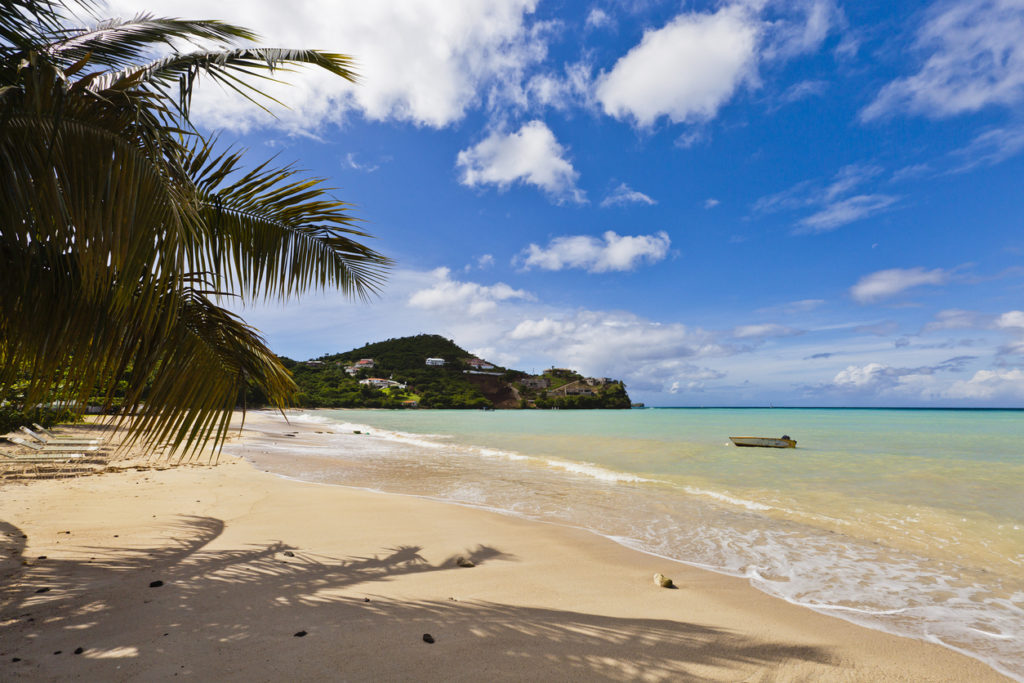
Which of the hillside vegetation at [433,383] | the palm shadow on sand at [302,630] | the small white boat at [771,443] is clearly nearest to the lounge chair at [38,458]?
the palm shadow on sand at [302,630]

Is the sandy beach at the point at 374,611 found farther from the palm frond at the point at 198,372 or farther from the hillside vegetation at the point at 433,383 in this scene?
the hillside vegetation at the point at 433,383

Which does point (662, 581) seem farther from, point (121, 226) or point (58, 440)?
point (58, 440)

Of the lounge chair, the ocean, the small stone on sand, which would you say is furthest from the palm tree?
the lounge chair

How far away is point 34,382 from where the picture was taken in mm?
3559

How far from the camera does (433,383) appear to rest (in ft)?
349

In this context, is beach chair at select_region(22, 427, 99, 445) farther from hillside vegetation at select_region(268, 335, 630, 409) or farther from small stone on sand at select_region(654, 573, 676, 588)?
hillside vegetation at select_region(268, 335, 630, 409)

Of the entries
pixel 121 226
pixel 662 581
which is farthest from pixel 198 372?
pixel 662 581

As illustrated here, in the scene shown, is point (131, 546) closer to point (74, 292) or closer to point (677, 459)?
point (74, 292)

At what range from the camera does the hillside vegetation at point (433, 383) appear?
298 feet

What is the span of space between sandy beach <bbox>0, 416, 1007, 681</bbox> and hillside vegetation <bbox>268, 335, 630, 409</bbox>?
70.2 metres

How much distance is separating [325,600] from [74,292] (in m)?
2.91

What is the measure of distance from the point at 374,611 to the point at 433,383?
10442 centimetres

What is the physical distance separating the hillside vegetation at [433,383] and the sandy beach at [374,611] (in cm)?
7023

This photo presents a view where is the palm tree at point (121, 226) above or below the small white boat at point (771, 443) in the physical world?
above
